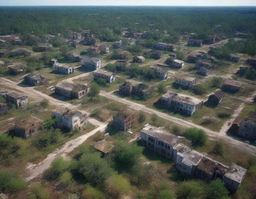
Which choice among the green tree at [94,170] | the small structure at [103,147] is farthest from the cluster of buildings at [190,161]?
the green tree at [94,170]

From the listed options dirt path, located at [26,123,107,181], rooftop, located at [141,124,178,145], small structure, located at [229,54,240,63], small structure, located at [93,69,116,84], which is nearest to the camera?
dirt path, located at [26,123,107,181]

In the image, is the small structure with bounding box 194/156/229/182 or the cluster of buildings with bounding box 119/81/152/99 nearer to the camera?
the small structure with bounding box 194/156/229/182

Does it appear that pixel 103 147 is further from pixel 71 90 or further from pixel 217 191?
pixel 71 90

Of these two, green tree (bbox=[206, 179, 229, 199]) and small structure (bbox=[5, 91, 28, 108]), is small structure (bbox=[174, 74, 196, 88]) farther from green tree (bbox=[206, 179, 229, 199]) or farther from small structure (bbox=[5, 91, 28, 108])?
small structure (bbox=[5, 91, 28, 108])

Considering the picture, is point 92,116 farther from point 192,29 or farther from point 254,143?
point 192,29

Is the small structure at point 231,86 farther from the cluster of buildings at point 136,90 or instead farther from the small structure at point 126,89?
the small structure at point 126,89

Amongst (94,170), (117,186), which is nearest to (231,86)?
(117,186)

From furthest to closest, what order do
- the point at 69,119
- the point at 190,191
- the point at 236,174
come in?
the point at 69,119 < the point at 236,174 < the point at 190,191

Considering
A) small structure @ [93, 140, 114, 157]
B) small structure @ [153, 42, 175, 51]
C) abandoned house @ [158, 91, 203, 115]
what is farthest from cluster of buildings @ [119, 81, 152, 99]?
small structure @ [153, 42, 175, 51]

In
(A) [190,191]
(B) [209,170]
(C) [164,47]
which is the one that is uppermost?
(C) [164,47]
